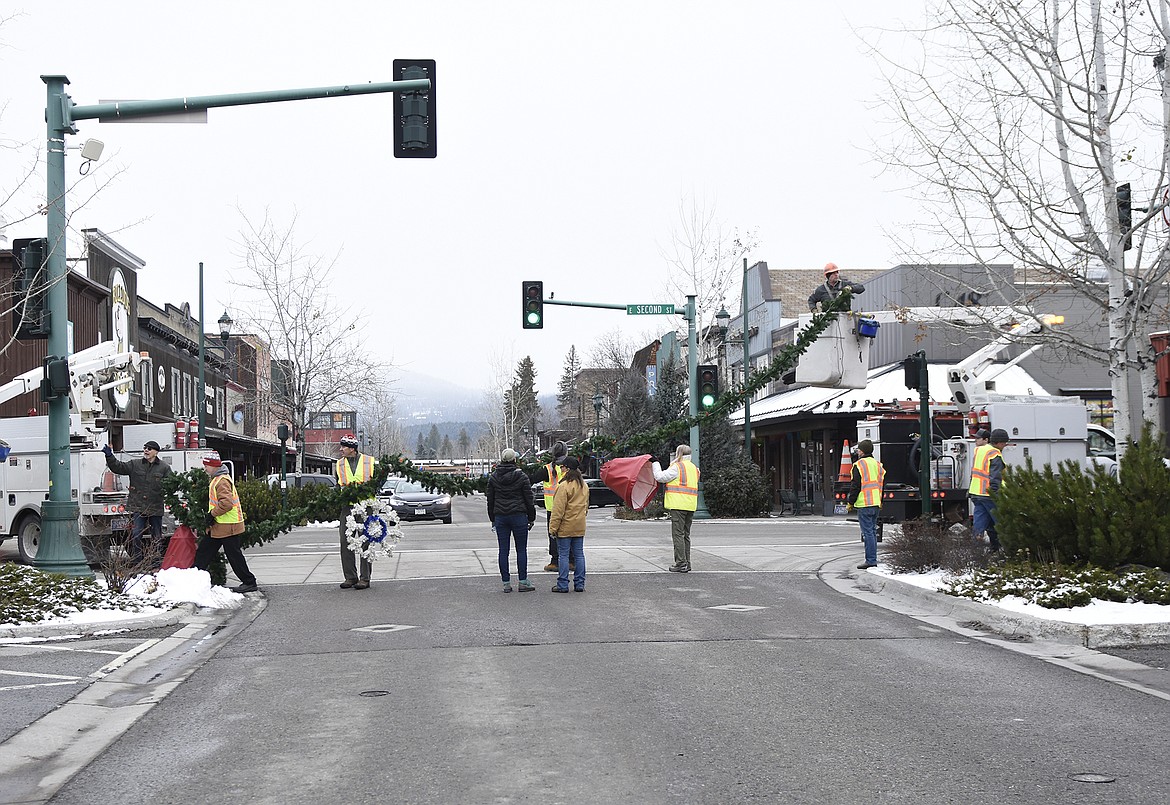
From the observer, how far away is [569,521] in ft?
47.1

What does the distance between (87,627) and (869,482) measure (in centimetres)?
976

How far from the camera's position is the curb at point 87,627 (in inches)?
428

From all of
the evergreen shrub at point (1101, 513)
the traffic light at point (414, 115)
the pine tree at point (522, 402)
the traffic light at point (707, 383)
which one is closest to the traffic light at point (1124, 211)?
the evergreen shrub at point (1101, 513)

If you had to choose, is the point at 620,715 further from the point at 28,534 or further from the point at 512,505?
the point at 28,534

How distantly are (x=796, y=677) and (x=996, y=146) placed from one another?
9.64 m

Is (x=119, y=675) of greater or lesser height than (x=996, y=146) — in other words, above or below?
below

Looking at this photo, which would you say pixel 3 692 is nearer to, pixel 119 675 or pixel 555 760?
pixel 119 675

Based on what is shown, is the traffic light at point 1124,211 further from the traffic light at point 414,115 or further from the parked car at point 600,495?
the parked car at point 600,495

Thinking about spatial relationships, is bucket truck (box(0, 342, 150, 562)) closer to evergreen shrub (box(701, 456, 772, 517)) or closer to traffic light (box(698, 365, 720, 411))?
traffic light (box(698, 365, 720, 411))

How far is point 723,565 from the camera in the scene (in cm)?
1788

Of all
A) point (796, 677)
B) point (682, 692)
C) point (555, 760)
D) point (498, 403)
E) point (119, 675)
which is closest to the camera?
point (555, 760)

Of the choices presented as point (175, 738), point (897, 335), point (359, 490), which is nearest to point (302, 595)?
point (359, 490)

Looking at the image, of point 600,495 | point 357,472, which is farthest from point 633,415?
point 357,472

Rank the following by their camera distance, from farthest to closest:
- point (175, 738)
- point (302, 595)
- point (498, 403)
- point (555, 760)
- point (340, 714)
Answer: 1. point (498, 403)
2. point (302, 595)
3. point (340, 714)
4. point (175, 738)
5. point (555, 760)
